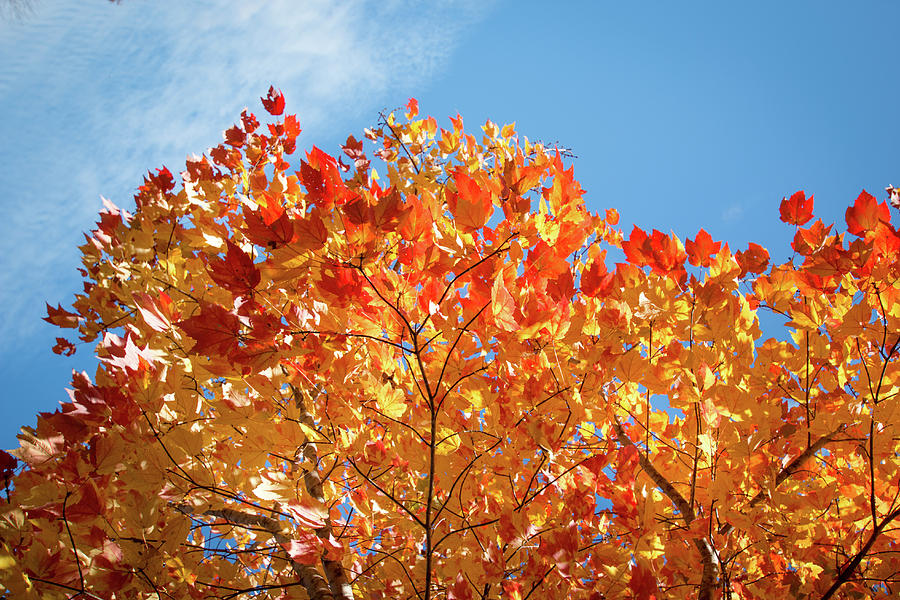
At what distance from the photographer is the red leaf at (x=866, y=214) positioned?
146cm

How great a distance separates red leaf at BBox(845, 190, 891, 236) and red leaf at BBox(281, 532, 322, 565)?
1917mm

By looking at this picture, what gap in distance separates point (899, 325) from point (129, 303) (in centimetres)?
318

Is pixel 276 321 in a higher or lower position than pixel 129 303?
lower

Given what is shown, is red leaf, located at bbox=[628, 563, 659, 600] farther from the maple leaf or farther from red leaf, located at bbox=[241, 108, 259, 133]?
red leaf, located at bbox=[241, 108, 259, 133]

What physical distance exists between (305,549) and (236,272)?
82 cm

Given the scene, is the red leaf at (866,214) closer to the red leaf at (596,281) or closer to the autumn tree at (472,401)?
the autumn tree at (472,401)

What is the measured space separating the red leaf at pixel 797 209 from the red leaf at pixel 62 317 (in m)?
3.78

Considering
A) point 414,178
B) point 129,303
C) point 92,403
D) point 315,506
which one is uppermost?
point 414,178

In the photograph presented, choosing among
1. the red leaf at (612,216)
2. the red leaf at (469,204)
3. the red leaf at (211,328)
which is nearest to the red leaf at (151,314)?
the red leaf at (211,328)

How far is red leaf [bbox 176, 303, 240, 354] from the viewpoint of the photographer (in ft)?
3.78

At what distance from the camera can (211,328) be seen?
1.16 meters

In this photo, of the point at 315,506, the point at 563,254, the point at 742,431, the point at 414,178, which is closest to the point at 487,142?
the point at 414,178

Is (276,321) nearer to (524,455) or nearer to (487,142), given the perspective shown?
(524,455)

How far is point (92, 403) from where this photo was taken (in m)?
1.40
